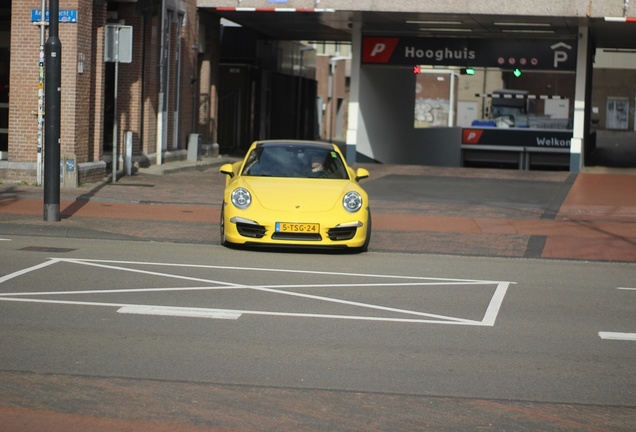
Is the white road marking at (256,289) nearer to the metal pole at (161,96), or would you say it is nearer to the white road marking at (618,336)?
the white road marking at (618,336)

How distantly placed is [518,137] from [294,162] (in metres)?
26.0

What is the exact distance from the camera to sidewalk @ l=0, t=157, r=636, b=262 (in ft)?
48.0

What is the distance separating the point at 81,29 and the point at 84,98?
4.39 feet

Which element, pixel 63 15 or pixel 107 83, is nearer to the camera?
pixel 63 15

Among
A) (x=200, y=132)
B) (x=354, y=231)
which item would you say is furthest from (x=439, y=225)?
(x=200, y=132)

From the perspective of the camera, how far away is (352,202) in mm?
13367

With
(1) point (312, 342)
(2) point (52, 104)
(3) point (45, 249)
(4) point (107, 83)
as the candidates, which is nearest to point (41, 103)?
(4) point (107, 83)

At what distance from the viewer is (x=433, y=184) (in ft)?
78.6

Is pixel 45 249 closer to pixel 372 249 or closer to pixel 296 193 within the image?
pixel 296 193

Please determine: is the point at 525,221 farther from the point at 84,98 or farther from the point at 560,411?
the point at 560,411

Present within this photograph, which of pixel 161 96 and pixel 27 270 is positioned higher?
pixel 161 96

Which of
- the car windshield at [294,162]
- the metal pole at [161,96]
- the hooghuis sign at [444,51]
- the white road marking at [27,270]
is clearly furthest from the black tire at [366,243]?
the hooghuis sign at [444,51]

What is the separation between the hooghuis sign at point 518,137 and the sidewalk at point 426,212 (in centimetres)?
1227

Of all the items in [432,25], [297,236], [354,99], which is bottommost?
[297,236]
